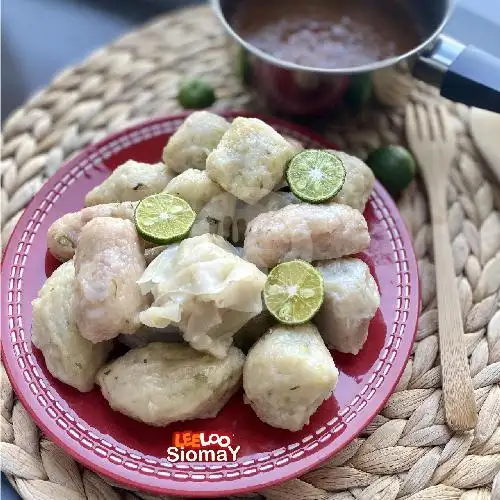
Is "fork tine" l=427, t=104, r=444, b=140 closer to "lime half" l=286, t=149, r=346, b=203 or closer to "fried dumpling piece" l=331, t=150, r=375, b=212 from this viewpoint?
"fried dumpling piece" l=331, t=150, r=375, b=212

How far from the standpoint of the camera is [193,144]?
2.40 meters

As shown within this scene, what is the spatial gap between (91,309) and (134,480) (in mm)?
471

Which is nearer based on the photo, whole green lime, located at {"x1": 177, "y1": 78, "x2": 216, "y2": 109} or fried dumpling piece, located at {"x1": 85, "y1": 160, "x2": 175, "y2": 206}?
fried dumpling piece, located at {"x1": 85, "y1": 160, "x2": 175, "y2": 206}

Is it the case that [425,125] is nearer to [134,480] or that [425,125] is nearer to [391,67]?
[391,67]

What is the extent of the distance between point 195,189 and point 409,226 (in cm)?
92

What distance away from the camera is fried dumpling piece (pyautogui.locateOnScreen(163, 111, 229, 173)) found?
7.86 ft

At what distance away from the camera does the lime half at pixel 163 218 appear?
6.98 feet

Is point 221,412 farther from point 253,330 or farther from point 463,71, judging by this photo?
point 463,71

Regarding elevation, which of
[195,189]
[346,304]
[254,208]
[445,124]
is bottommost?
[445,124]

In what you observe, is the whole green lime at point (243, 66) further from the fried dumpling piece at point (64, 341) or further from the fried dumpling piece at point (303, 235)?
the fried dumpling piece at point (64, 341)

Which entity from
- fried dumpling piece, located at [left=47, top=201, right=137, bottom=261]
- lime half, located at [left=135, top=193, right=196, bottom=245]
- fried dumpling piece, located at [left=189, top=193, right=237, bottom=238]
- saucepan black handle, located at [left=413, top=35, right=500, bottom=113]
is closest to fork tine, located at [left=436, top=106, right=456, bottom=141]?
saucepan black handle, located at [left=413, top=35, right=500, bottom=113]

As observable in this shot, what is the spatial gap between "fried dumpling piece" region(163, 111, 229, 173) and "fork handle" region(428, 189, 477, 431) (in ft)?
2.90

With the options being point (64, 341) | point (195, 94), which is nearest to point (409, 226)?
point (195, 94)

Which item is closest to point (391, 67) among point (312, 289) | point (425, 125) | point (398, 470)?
point (425, 125)
